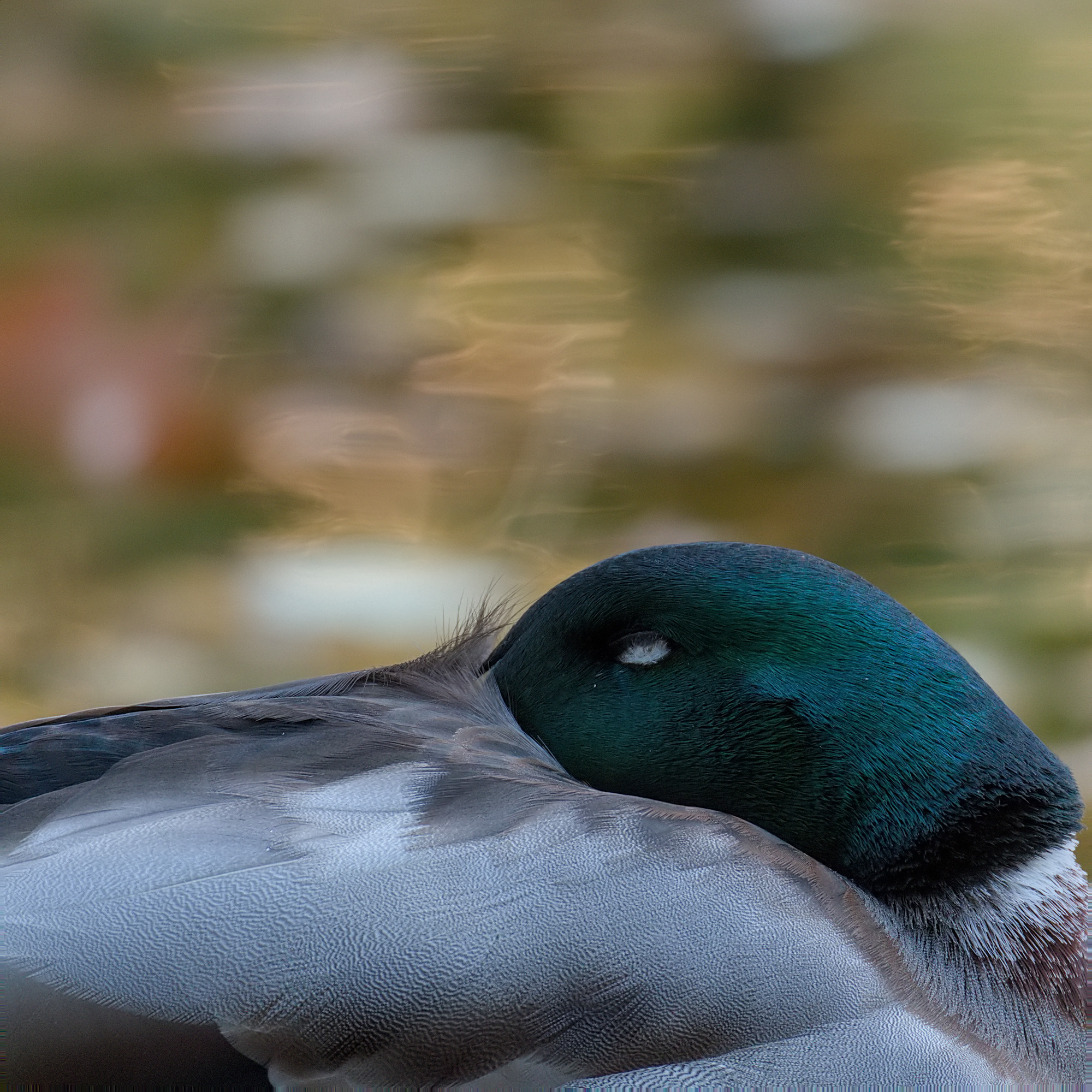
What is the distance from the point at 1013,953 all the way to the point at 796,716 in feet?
0.87

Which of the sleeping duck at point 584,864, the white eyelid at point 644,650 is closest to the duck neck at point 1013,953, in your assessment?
the sleeping duck at point 584,864

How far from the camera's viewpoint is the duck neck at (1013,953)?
1226 mm

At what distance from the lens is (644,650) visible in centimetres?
139

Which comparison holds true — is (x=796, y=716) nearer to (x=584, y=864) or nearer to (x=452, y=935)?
(x=584, y=864)

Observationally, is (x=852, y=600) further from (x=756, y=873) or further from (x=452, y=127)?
(x=452, y=127)

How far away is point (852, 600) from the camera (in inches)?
53.4

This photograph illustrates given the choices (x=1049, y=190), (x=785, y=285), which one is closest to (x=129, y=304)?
(x=785, y=285)

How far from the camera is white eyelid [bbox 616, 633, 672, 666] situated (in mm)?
1384

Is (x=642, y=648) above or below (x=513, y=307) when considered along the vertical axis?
above

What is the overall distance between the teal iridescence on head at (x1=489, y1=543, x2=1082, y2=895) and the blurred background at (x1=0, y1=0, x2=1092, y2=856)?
1.50 metres

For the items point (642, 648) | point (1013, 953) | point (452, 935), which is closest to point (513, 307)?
point (642, 648)

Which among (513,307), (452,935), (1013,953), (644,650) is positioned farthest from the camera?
(513,307)

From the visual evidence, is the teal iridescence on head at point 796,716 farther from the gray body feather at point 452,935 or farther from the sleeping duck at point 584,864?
the gray body feather at point 452,935

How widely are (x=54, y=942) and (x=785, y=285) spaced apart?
109 inches
